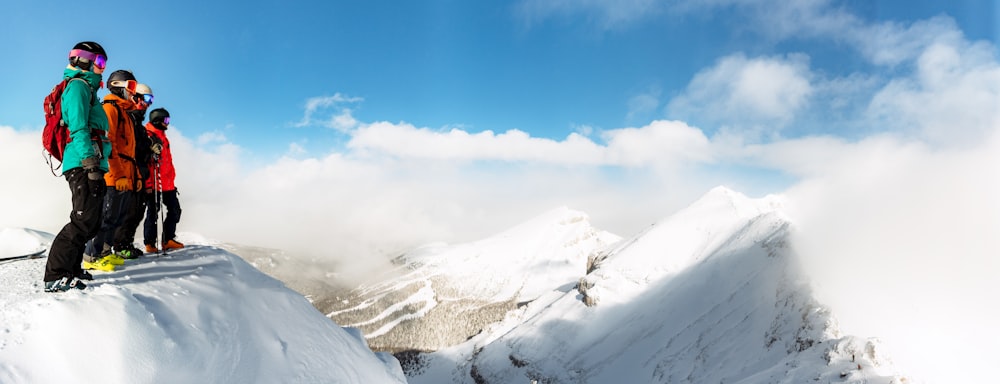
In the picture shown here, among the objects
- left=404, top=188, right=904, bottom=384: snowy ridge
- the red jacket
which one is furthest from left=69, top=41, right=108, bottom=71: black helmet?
left=404, top=188, right=904, bottom=384: snowy ridge

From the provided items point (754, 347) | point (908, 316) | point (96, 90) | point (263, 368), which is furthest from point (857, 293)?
point (96, 90)

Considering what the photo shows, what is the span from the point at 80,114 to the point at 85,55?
1.19m

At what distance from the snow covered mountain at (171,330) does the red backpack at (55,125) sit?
2443mm

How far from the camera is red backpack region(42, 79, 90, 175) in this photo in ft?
26.9

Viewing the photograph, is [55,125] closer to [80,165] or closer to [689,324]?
[80,165]

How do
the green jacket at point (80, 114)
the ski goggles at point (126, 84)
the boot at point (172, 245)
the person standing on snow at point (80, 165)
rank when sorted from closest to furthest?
the person standing on snow at point (80, 165), the green jacket at point (80, 114), the ski goggles at point (126, 84), the boot at point (172, 245)

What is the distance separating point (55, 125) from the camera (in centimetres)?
823

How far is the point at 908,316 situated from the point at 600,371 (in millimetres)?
47505

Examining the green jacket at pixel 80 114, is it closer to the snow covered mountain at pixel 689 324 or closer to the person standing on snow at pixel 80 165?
the person standing on snow at pixel 80 165

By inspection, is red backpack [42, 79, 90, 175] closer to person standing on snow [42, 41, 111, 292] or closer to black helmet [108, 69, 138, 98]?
person standing on snow [42, 41, 111, 292]

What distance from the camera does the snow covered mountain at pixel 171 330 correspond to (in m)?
6.27

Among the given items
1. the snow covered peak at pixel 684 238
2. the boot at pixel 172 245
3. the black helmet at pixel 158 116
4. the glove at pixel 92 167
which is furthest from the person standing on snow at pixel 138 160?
the snow covered peak at pixel 684 238

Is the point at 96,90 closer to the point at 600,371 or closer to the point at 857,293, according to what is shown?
the point at 857,293

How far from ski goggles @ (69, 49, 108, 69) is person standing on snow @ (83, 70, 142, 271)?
2.30 metres
